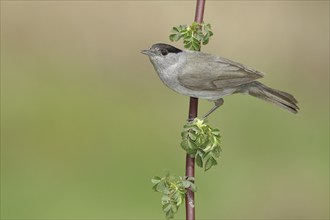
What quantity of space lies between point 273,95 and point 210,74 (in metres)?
0.33

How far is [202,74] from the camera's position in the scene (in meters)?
3.71

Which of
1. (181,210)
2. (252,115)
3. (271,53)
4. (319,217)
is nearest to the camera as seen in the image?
(181,210)

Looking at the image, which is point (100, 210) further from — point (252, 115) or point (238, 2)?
point (238, 2)

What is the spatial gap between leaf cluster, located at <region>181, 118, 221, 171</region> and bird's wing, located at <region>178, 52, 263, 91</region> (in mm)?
835

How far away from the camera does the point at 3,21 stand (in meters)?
12.3

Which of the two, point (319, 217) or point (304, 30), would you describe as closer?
point (319, 217)

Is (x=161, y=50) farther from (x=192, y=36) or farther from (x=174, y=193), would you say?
(x=174, y=193)

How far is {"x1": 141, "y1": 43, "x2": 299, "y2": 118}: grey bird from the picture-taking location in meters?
3.62

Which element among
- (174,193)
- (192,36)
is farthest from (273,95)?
(174,193)

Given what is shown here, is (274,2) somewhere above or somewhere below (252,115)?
above

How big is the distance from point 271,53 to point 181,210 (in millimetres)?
3720

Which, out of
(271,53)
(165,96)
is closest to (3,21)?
(165,96)

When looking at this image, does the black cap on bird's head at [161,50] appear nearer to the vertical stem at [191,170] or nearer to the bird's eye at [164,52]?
the bird's eye at [164,52]

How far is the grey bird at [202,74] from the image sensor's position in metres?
3.62
